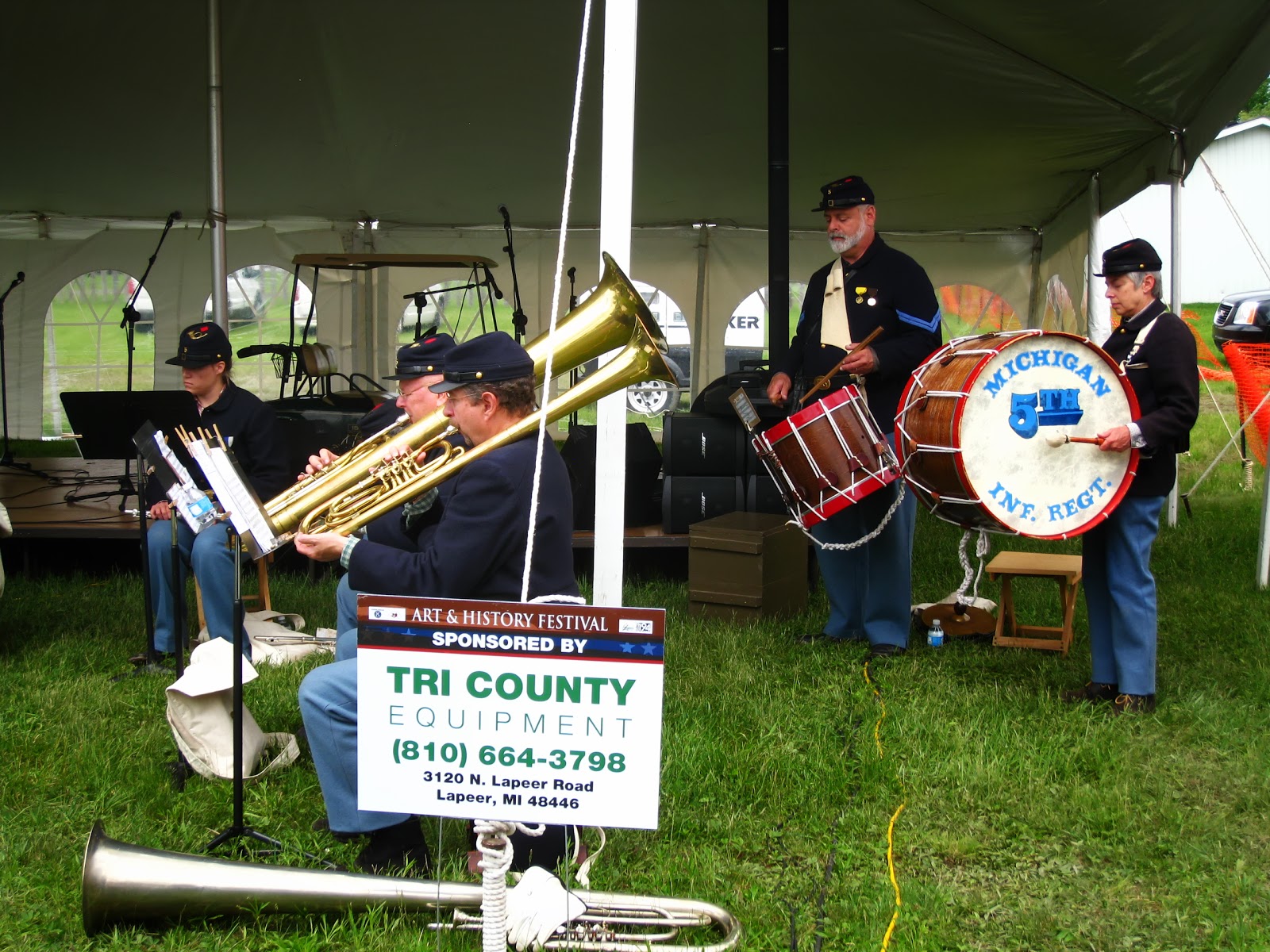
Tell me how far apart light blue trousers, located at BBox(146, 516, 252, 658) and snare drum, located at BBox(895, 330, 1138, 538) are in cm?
327

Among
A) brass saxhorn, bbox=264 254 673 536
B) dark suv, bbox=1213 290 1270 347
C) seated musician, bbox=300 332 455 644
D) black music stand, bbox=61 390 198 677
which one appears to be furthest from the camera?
dark suv, bbox=1213 290 1270 347

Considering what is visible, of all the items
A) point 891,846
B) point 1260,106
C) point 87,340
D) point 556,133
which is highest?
point 1260,106

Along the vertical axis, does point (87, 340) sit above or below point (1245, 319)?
below

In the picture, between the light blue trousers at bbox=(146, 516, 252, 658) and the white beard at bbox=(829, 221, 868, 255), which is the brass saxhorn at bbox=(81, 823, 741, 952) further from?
the white beard at bbox=(829, 221, 868, 255)

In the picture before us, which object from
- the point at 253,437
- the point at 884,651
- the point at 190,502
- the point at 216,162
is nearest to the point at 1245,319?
the point at 884,651

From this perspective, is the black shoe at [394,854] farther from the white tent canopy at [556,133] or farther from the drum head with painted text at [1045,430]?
the white tent canopy at [556,133]

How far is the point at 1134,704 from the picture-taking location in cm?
479

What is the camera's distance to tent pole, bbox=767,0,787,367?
7.37m

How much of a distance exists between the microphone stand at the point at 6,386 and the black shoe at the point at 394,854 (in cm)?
768

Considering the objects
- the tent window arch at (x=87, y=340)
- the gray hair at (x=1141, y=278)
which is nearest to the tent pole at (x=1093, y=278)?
the gray hair at (x=1141, y=278)

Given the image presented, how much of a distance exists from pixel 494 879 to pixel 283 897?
92 centimetres

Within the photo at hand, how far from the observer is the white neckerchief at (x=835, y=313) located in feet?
19.1

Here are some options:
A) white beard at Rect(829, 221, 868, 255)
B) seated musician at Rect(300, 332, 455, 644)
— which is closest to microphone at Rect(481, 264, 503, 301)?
white beard at Rect(829, 221, 868, 255)

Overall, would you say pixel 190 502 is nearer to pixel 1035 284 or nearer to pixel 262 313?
pixel 1035 284
